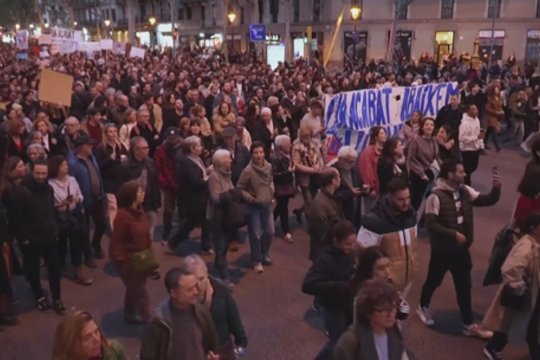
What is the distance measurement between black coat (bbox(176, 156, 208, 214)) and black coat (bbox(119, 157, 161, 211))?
0.29 m

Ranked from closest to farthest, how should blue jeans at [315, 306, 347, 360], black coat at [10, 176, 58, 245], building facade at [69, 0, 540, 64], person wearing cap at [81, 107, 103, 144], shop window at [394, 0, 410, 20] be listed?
blue jeans at [315, 306, 347, 360]
black coat at [10, 176, 58, 245]
person wearing cap at [81, 107, 103, 144]
shop window at [394, 0, 410, 20]
building facade at [69, 0, 540, 64]

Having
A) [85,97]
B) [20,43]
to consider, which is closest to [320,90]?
[85,97]

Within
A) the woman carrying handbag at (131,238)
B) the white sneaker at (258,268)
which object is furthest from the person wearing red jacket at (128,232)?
the white sneaker at (258,268)

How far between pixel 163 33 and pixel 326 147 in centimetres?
5811

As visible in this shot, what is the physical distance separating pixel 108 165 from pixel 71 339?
Answer: 4510 millimetres

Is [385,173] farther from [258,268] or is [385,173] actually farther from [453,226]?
[453,226]

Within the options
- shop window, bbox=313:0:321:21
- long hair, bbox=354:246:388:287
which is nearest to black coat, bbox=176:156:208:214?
long hair, bbox=354:246:388:287

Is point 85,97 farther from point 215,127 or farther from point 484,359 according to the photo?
point 484,359

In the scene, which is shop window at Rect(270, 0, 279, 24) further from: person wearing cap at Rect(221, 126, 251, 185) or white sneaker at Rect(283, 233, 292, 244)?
white sneaker at Rect(283, 233, 292, 244)

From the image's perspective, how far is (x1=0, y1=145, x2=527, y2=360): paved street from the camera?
5246mm

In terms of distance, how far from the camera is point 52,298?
6074mm

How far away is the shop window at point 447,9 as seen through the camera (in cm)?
3712

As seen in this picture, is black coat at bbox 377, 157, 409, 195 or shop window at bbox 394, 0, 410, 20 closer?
black coat at bbox 377, 157, 409, 195

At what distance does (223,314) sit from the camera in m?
3.76
